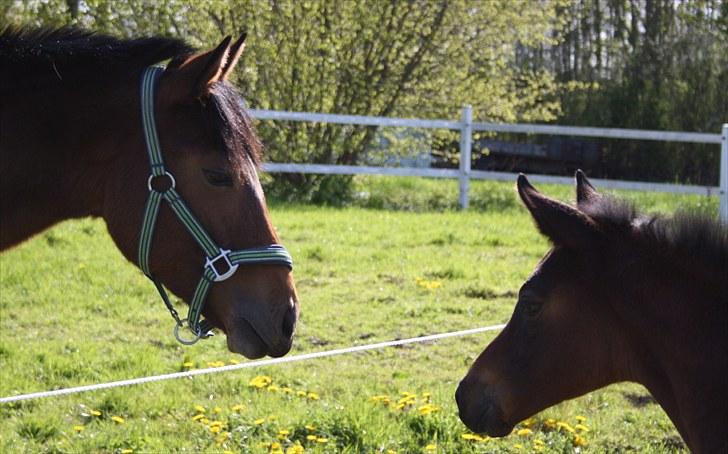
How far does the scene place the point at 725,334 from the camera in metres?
3.12

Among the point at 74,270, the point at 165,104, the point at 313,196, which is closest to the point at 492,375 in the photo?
the point at 165,104

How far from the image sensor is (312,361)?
21.9ft

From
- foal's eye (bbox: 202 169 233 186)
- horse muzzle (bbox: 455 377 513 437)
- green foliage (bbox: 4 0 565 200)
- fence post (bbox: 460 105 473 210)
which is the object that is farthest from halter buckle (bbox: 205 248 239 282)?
green foliage (bbox: 4 0 565 200)

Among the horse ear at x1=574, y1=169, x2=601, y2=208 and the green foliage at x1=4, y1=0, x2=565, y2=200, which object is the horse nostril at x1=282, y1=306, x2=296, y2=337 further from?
the green foliage at x1=4, y1=0, x2=565, y2=200

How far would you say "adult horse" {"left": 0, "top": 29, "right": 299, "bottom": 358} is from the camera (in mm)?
3375

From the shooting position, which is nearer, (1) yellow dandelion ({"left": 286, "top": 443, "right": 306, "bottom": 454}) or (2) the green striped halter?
(2) the green striped halter

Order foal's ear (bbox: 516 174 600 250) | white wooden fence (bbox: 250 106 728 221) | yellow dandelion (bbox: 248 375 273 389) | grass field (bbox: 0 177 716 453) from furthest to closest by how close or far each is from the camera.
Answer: white wooden fence (bbox: 250 106 728 221), yellow dandelion (bbox: 248 375 273 389), grass field (bbox: 0 177 716 453), foal's ear (bbox: 516 174 600 250)

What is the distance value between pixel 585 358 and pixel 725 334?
17.9 inches

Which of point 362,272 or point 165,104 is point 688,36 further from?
point 165,104

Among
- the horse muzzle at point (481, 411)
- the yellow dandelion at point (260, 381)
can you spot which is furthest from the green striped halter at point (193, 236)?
the yellow dandelion at point (260, 381)

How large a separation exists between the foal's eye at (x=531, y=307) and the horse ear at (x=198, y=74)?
1315mm

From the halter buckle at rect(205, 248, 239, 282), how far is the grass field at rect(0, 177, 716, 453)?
6.44ft

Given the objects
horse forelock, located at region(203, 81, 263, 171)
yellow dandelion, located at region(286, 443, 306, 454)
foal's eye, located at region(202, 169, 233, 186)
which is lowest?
yellow dandelion, located at region(286, 443, 306, 454)

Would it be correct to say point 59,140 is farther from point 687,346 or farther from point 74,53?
point 687,346
